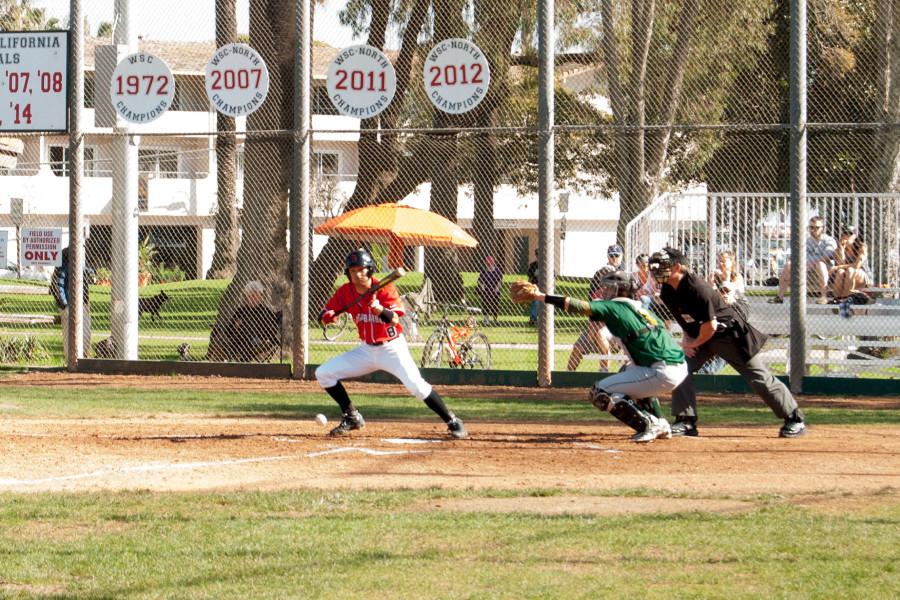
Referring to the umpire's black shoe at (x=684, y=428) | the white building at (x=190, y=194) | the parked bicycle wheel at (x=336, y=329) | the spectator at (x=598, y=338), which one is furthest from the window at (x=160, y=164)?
the umpire's black shoe at (x=684, y=428)

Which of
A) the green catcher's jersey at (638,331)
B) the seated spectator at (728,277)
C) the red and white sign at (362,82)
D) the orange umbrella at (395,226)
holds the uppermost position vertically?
the red and white sign at (362,82)

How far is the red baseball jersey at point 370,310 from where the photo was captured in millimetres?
11329

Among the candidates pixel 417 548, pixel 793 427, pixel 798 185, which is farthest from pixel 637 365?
pixel 417 548

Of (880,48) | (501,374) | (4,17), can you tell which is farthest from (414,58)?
(4,17)

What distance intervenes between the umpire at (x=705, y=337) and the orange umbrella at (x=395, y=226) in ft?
27.5

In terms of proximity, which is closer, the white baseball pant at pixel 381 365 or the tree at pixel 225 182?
the white baseball pant at pixel 381 365

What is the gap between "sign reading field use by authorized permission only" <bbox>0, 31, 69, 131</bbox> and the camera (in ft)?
59.1

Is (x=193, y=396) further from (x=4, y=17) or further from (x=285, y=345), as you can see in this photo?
(x=4, y=17)

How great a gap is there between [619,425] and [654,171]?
11357mm

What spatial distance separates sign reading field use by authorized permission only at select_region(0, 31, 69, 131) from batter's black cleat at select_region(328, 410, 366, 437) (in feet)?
26.3

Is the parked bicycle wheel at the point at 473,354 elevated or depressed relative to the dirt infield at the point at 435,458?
elevated

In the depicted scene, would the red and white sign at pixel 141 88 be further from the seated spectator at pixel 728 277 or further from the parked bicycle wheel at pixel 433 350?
the seated spectator at pixel 728 277

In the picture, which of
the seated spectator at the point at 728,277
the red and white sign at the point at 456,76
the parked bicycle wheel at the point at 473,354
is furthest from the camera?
the parked bicycle wheel at the point at 473,354

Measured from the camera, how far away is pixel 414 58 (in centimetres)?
2586
